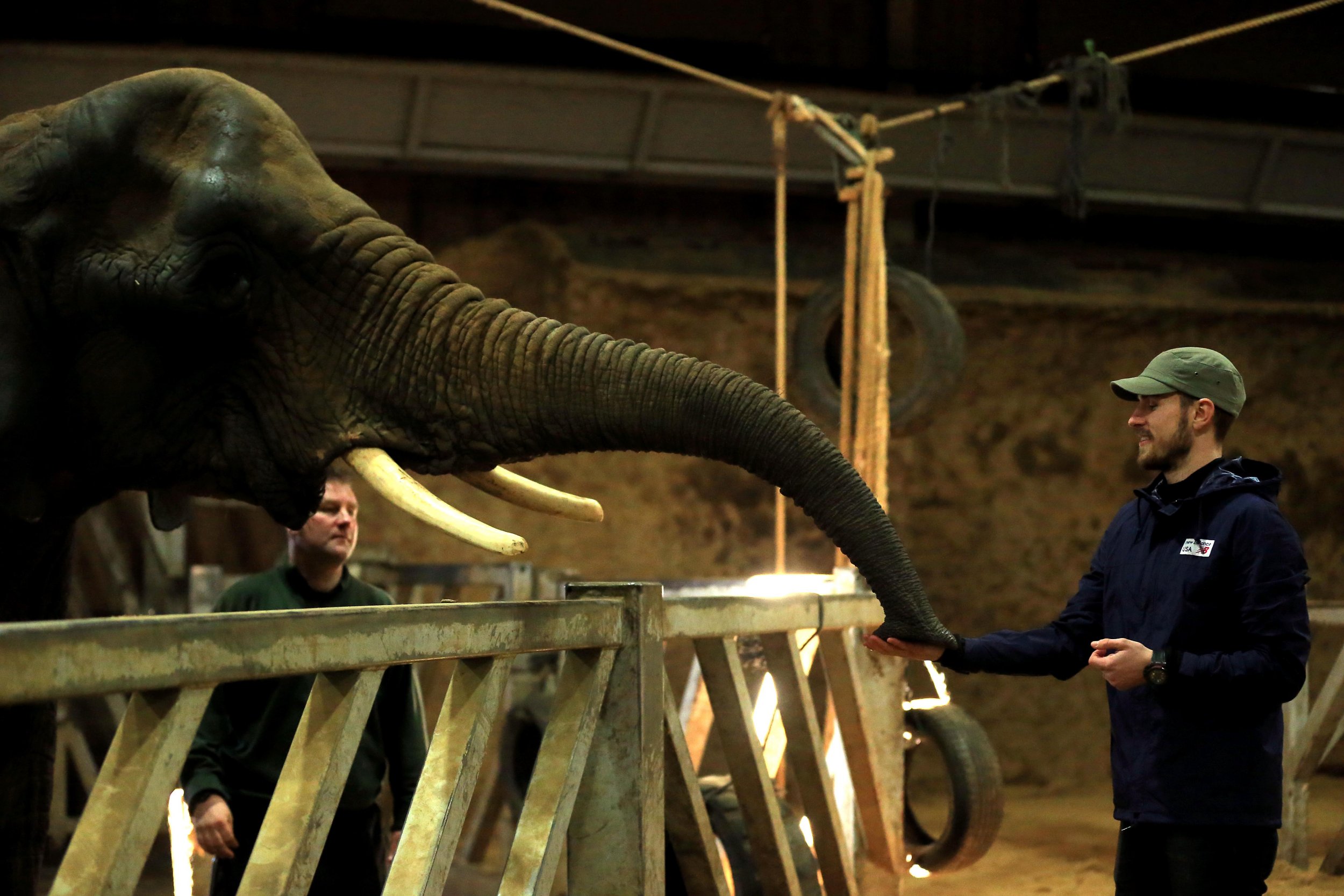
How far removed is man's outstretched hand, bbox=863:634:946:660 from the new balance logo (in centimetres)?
44

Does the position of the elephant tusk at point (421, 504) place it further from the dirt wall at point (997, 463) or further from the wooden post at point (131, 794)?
the dirt wall at point (997, 463)

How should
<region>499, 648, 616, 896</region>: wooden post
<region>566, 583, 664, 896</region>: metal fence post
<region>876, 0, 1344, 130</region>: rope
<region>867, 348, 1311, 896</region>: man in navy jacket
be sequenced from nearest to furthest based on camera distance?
1. <region>499, 648, 616, 896</region>: wooden post
2. <region>566, 583, 664, 896</region>: metal fence post
3. <region>867, 348, 1311, 896</region>: man in navy jacket
4. <region>876, 0, 1344, 130</region>: rope

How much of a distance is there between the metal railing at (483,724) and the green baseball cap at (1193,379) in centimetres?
82

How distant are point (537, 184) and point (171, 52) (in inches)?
81.1

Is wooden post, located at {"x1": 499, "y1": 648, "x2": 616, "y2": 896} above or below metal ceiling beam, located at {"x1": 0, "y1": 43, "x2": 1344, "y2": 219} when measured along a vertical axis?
below

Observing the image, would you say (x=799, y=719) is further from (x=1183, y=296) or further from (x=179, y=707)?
(x=1183, y=296)

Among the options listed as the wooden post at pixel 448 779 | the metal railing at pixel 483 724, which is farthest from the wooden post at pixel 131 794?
the wooden post at pixel 448 779

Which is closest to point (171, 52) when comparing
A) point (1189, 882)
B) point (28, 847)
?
point (28, 847)

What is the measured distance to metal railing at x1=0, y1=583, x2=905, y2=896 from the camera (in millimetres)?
1438

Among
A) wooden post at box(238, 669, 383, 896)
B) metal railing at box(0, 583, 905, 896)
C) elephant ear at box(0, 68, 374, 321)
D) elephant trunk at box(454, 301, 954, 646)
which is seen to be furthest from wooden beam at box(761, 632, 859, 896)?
wooden post at box(238, 669, 383, 896)

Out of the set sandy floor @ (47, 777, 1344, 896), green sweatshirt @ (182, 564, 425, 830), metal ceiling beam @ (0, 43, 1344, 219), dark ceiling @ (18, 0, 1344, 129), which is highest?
dark ceiling @ (18, 0, 1344, 129)

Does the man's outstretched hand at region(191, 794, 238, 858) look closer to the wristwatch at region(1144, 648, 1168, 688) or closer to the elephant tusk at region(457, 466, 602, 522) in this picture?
the elephant tusk at region(457, 466, 602, 522)

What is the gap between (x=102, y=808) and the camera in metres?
1.47

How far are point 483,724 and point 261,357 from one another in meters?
0.97
